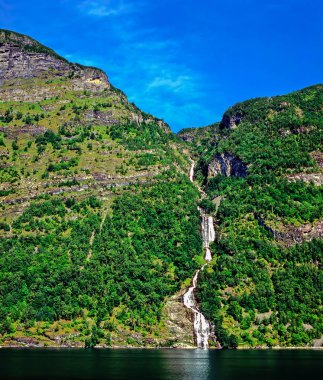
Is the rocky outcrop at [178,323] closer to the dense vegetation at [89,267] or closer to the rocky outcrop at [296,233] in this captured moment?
the dense vegetation at [89,267]

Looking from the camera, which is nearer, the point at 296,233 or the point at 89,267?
the point at 89,267

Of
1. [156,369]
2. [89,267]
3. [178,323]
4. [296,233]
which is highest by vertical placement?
[296,233]

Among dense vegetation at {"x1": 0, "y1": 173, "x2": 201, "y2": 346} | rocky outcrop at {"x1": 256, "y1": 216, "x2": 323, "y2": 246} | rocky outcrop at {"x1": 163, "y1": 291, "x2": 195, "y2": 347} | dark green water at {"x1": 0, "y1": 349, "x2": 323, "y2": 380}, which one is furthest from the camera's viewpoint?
rocky outcrop at {"x1": 256, "y1": 216, "x2": 323, "y2": 246}

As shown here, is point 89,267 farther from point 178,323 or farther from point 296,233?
point 296,233

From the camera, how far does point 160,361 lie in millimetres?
106250

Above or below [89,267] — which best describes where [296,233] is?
above

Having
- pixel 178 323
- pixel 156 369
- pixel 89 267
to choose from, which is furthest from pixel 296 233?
pixel 156 369

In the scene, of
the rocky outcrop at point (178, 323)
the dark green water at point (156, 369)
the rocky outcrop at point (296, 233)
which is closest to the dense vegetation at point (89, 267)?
the rocky outcrop at point (178, 323)

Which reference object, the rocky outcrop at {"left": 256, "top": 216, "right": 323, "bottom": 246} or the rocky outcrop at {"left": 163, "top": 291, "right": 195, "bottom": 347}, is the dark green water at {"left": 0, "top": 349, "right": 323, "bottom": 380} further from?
the rocky outcrop at {"left": 256, "top": 216, "right": 323, "bottom": 246}

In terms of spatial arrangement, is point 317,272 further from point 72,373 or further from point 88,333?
point 72,373

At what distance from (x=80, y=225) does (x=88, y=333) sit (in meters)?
49.6

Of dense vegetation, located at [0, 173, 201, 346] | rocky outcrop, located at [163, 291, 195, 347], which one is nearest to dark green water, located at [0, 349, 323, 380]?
rocky outcrop, located at [163, 291, 195, 347]

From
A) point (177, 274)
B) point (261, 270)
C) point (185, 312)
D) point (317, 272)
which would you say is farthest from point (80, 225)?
point (317, 272)

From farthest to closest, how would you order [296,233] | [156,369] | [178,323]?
[296,233] → [178,323] → [156,369]
